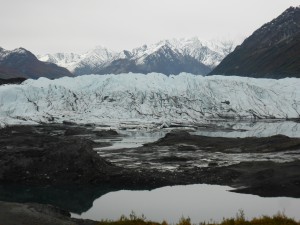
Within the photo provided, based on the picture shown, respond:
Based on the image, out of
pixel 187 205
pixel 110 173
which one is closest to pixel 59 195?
pixel 110 173

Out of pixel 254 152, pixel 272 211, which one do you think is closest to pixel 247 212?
pixel 272 211

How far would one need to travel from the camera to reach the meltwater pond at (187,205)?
27.5 metres

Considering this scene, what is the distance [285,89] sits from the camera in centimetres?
15362

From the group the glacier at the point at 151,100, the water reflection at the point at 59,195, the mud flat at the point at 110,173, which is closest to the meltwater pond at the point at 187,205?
the water reflection at the point at 59,195

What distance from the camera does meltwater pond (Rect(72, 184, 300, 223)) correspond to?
27547 mm

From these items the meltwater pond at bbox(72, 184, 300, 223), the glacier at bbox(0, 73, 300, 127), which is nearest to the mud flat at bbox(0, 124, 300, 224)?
the meltwater pond at bbox(72, 184, 300, 223)

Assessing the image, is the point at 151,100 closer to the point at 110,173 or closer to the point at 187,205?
the point at 110,173

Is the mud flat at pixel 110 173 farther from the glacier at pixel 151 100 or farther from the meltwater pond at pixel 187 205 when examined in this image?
the glacier at pixel 151 100

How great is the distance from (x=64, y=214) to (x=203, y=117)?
391 ft

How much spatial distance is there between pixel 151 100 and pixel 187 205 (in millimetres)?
Answer: 122427

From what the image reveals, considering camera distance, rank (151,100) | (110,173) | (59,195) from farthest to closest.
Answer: (151,100)
(110,173)
(59,195)

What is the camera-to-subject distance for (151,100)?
152 meters

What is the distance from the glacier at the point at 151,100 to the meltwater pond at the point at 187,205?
93767 millimetres

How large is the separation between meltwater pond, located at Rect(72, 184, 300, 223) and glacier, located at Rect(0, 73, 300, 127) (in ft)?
308
